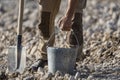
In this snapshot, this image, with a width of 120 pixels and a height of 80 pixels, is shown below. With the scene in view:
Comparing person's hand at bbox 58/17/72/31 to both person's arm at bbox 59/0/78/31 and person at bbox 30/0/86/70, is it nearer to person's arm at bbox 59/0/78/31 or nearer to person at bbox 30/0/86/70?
person's arm at bbox 59/0/78/31

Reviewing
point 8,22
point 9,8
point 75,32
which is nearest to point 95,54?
point 75,32

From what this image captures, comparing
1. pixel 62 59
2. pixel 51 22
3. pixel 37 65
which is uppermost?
pixel 51 22

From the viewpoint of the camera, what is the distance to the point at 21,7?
337 inches

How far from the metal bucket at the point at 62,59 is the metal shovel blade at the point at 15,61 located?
0.63 meters

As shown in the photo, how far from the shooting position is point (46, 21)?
338 inches

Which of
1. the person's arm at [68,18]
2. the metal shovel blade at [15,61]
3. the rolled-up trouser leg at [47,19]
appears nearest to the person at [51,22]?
the rolled-up trouser leg at [47,19]

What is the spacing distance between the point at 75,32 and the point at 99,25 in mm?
6261

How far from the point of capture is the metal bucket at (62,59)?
25.6 feet

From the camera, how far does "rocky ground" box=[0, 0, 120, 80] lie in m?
8.07

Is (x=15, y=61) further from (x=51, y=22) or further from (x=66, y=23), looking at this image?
(x=66, y=23)

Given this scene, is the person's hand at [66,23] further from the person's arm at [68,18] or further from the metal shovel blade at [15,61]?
the metal shovel blade at [15,61]

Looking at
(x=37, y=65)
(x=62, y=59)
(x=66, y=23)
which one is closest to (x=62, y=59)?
(x=62, y=59)

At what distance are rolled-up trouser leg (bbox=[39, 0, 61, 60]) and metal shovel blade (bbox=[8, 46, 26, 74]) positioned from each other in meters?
0.30

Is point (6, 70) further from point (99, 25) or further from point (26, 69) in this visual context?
point (99, 25)
